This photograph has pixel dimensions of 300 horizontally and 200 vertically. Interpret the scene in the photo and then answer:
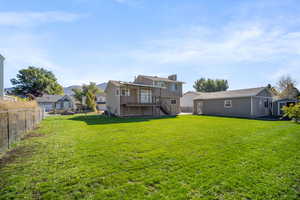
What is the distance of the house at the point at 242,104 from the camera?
60.4ft

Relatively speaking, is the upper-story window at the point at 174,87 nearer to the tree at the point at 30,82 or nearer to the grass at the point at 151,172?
the grass at the point at 151,172

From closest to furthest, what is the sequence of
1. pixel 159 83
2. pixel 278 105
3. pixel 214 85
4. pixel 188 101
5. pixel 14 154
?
pixel 14 154 < pixel 278 105 < pixel 159 83 < pixel 188 101 < pixel 214 85

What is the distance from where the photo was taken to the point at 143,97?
1917cm

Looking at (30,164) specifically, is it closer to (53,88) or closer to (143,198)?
(143,198)

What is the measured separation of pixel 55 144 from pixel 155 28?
10.2m

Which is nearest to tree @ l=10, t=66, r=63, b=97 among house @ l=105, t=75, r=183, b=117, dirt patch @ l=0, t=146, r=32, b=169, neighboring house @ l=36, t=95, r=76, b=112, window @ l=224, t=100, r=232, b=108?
neighboring house @ l=36, t=95, r=76, b=112

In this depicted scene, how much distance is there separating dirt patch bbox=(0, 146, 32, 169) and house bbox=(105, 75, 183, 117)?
12284mm

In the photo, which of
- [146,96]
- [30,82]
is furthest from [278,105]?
[30,82]

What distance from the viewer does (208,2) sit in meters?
8.73

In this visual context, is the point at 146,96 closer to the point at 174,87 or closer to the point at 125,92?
the point at 125,92

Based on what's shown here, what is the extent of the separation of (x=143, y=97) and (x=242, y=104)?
516 inches

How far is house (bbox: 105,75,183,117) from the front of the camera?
17.7m

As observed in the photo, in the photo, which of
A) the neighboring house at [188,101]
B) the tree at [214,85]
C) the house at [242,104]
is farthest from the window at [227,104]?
the tree at [214,85]

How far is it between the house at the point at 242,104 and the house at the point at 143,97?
5.22 m
